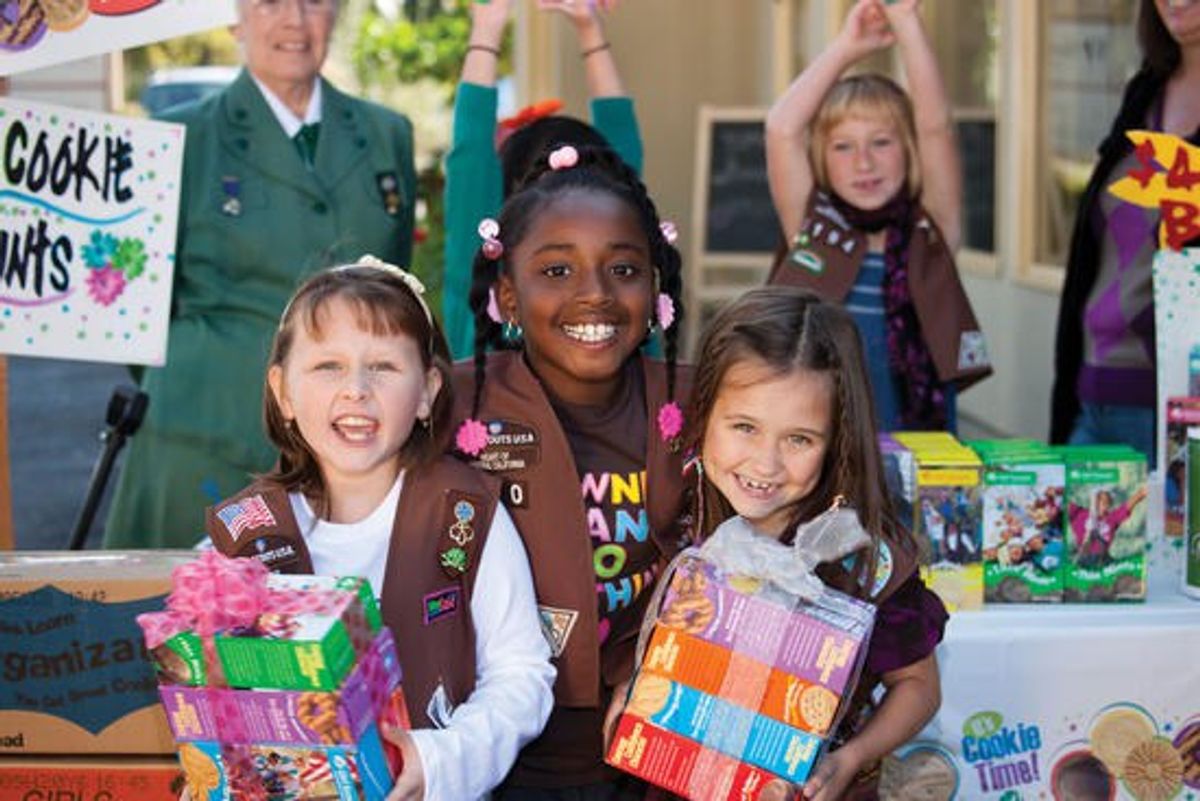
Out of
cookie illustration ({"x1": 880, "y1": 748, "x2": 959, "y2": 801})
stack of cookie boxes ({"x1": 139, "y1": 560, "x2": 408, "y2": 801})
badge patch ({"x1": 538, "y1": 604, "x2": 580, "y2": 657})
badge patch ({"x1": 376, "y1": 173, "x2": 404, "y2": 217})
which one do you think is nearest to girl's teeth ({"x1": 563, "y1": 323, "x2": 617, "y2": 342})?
badge patch ({"x1": 538, "y1": 604, "x2": 580, "y2": 657})

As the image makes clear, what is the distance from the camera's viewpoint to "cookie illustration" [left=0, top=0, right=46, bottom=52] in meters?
3.09

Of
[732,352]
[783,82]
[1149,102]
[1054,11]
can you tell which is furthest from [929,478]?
[783,82]

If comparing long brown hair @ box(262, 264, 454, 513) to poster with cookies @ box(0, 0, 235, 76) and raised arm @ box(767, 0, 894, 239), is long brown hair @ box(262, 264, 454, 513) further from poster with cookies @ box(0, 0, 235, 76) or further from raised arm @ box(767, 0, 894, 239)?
raised arm @ box(767, 0, 894, 239)

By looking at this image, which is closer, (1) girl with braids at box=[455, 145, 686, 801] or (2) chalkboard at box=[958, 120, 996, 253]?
(1) girl with braids at box=[455, 145, 686, 801]

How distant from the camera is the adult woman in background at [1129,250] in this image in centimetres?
392

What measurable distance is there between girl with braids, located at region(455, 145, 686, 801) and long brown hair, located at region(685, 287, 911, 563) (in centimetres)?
18

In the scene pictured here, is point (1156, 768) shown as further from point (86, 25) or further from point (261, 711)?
point (86, 25)

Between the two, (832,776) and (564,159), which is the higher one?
(564,159)

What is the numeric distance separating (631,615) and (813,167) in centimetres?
163

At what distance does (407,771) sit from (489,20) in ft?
6.51

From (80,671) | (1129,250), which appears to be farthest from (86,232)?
(1129,250)

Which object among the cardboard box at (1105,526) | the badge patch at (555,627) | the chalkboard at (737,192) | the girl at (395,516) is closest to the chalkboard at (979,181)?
the chalkboard at (737,192)

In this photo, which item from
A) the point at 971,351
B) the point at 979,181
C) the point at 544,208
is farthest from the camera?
the point at 979,181

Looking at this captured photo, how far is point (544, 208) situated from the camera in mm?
2662
